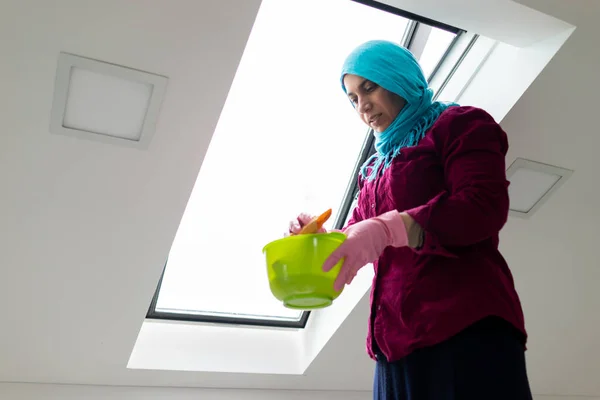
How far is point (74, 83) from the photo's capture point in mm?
1269

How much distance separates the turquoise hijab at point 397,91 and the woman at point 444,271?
54 mm

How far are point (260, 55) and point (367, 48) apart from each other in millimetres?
790

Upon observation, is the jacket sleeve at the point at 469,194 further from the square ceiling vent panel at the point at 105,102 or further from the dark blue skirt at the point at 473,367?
the square ceiling vent panel at the point at 105,102

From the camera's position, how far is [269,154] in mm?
2125

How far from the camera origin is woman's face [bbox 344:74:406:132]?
1.17 meters

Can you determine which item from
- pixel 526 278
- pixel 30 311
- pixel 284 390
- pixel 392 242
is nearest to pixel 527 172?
pixel 526 278

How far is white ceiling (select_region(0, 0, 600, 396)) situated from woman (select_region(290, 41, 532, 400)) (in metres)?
0.56

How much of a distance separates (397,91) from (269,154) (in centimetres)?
105

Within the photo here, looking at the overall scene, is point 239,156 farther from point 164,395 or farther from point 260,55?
point 164,395

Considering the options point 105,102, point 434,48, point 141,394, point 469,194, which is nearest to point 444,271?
point 469,194

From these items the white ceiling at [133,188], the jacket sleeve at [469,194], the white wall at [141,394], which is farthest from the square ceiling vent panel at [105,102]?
the white wall at [141,394]

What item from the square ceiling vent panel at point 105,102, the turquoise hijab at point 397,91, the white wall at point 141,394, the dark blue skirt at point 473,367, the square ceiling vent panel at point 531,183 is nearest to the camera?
the dark blue skirt at point 473,367

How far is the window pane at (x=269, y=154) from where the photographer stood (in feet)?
6.12

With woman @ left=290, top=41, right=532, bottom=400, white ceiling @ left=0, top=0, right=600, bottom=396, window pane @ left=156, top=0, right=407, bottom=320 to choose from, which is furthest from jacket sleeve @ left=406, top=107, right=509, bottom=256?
window pane @ left=156, top=0, right=407, bottom=320
